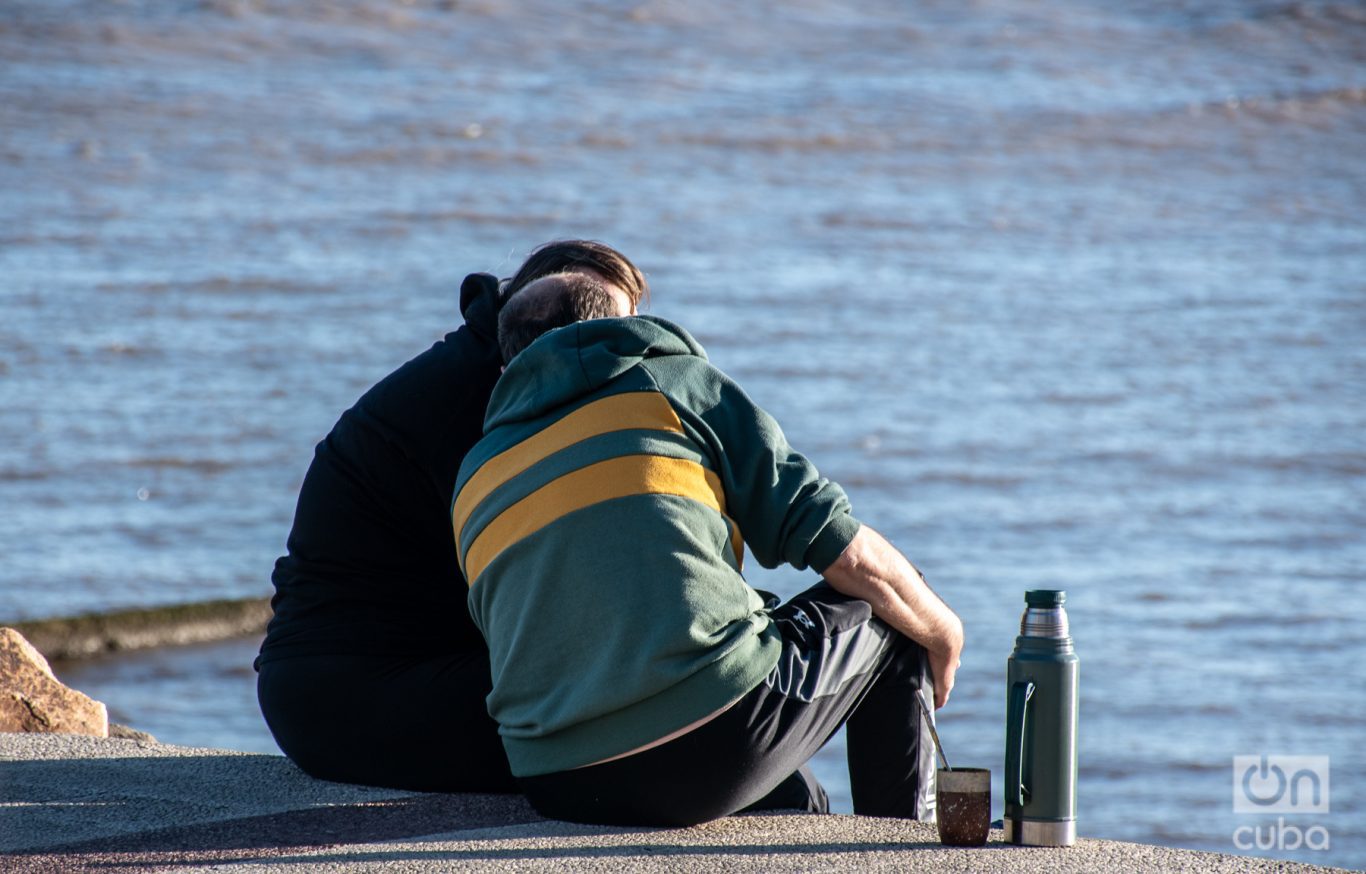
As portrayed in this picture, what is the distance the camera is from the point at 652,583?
2406mm

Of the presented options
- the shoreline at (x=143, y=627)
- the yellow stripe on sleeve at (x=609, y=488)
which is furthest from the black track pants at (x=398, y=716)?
the shoreline at (x=143, y=627)

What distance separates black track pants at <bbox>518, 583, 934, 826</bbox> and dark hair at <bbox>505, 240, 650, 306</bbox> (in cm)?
59

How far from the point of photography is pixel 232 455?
31.4ft

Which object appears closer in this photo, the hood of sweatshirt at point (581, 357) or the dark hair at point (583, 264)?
the hood of sweatshirt at point (581, 357)

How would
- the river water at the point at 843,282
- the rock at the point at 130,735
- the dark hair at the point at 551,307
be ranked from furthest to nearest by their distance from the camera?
the river water at the point at 843,282 → the rock at the point at 130,735 → the dark hair at the point at 551,307

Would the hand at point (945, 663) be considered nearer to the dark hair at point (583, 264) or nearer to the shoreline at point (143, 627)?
the dark hair at point (583, 264)

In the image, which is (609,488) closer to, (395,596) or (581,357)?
(581,357)

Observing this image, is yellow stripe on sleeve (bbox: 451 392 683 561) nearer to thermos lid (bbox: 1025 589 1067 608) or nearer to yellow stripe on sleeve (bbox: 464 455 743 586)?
yellow stripe on sleeve (bbox: 464 455 743 586)

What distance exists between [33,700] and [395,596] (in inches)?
47.9

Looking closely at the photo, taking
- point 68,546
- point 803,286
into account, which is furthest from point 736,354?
point 68,546

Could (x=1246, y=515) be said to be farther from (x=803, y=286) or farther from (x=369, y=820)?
(x=369, y=820)

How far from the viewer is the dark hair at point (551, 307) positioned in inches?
107

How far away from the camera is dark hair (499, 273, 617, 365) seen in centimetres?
272

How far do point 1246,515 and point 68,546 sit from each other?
241 inches
